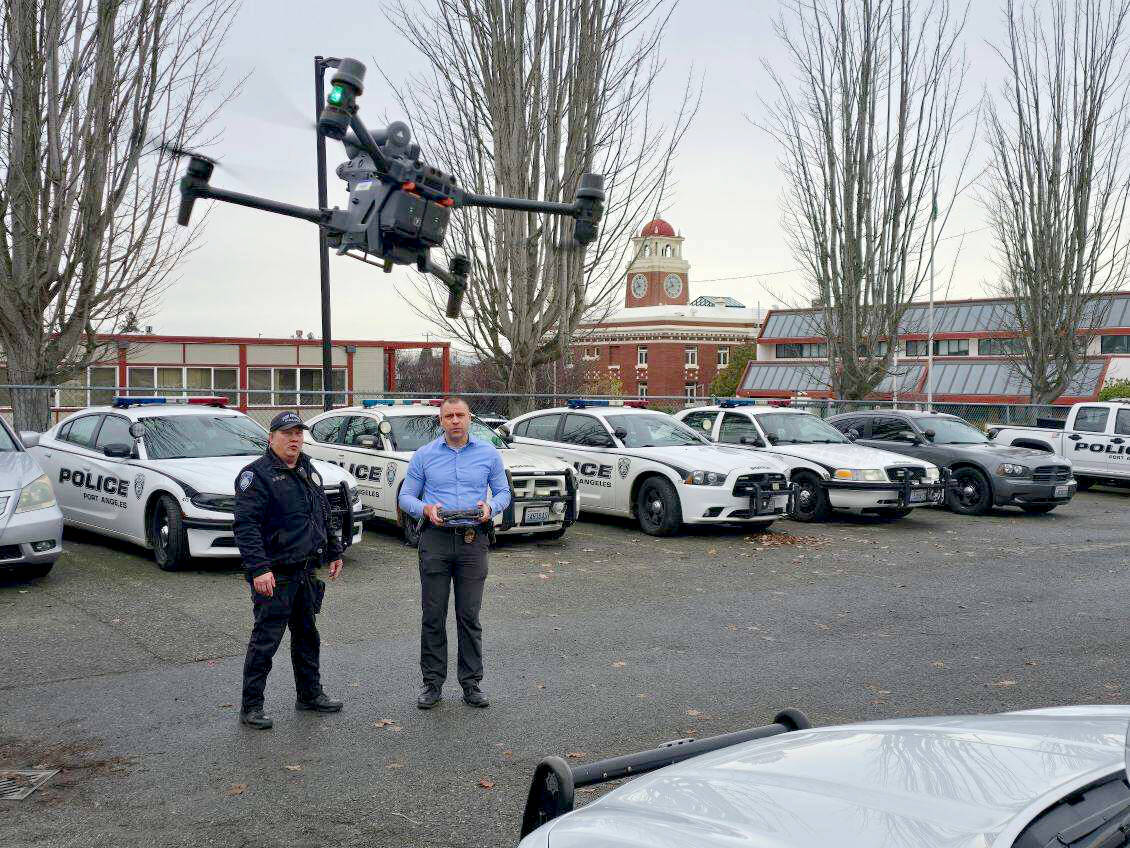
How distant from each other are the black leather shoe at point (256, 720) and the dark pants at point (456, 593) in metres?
0.98

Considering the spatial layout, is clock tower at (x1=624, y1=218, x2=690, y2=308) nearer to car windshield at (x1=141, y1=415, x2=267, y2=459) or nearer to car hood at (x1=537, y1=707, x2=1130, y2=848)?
car windshield at (x1=141, y1=415, x2=267, y2=459)

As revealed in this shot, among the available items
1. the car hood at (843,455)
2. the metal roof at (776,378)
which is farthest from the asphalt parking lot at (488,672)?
the metal roof at (776,378)

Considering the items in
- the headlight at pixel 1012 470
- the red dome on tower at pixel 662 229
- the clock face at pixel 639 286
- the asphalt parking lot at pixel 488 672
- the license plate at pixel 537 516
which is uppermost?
the red dome on tower at pixel 662 229

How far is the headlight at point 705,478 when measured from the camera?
13555 mm

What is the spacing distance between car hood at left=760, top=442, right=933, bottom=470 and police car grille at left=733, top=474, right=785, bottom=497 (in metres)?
1.88

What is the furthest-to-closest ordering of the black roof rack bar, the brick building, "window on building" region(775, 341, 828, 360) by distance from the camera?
1. the brick building
2. "window on building" region(775, 341, 828, 360)
3. the black roof rack bar

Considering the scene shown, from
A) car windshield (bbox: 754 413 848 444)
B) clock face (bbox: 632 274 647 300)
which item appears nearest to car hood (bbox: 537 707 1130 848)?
car windshield (bbox: 754 413 848 444)

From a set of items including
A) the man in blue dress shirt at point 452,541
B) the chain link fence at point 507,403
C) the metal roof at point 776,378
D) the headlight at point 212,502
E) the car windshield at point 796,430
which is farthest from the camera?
the metal roof at point 776,378

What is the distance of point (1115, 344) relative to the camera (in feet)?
276

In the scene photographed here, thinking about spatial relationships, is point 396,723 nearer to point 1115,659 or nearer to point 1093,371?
point 1115,659

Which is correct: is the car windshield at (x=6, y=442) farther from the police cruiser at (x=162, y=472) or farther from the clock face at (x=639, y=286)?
the clock face at (x=639, y=286)

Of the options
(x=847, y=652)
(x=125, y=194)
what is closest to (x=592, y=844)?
(x=847, y=652)

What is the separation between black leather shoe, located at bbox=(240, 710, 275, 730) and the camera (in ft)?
19.6

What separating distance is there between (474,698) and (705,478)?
7557 mm
